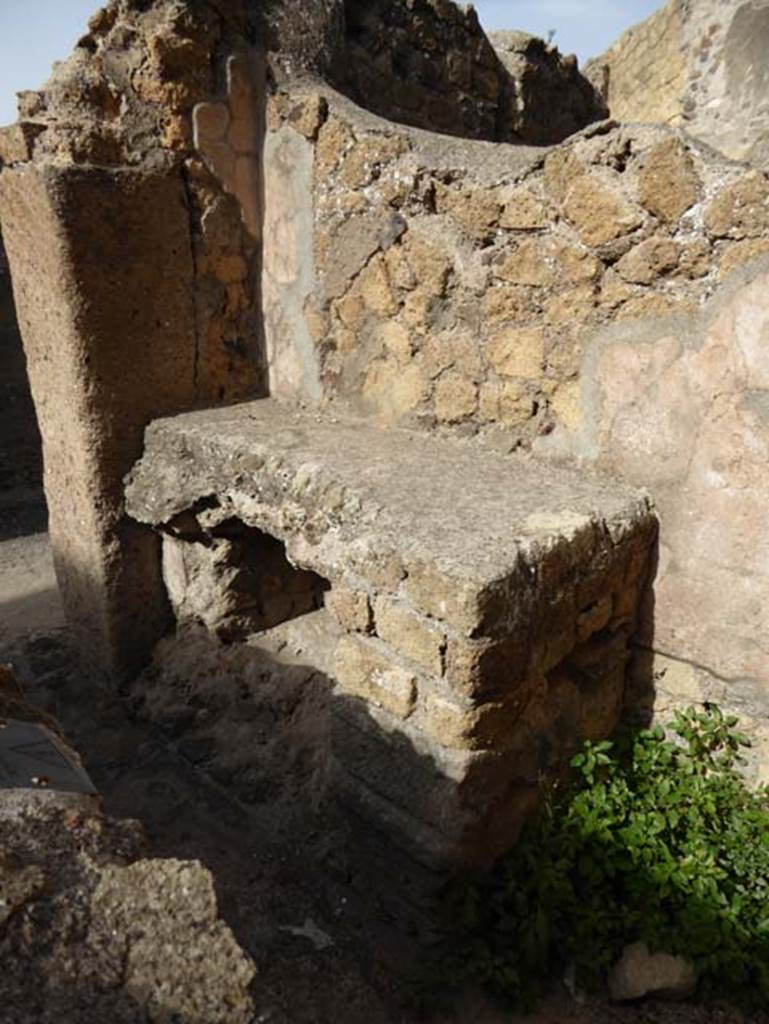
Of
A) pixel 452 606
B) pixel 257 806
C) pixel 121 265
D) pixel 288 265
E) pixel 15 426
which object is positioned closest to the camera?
pixel 452 606

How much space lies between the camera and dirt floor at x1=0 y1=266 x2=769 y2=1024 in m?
1.81

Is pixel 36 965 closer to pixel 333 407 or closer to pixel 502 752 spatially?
pixel 502 752

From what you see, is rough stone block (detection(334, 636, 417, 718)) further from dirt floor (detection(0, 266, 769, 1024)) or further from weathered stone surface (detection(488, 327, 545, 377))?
weathered stone surface (detection(488, 327, 545, 377))

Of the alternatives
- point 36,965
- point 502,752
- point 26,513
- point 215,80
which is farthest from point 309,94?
point 26,513

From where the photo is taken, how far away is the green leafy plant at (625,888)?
5.62ft

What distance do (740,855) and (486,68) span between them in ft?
11.3

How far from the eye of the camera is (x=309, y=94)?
2.51 meters

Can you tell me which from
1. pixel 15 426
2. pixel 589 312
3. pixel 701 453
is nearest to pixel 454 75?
pixel 589 312

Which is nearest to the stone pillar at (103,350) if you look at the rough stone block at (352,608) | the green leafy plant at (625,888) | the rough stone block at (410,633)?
the rough stone block at (352,608)

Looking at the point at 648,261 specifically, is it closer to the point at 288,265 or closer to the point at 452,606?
the point at 452,606

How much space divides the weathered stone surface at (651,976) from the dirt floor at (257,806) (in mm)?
45

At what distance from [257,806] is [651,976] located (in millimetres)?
1286

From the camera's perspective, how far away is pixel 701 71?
5.08m

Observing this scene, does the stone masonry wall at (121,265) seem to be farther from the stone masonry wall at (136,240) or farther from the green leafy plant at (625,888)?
the green leafy plant at (625,888)
